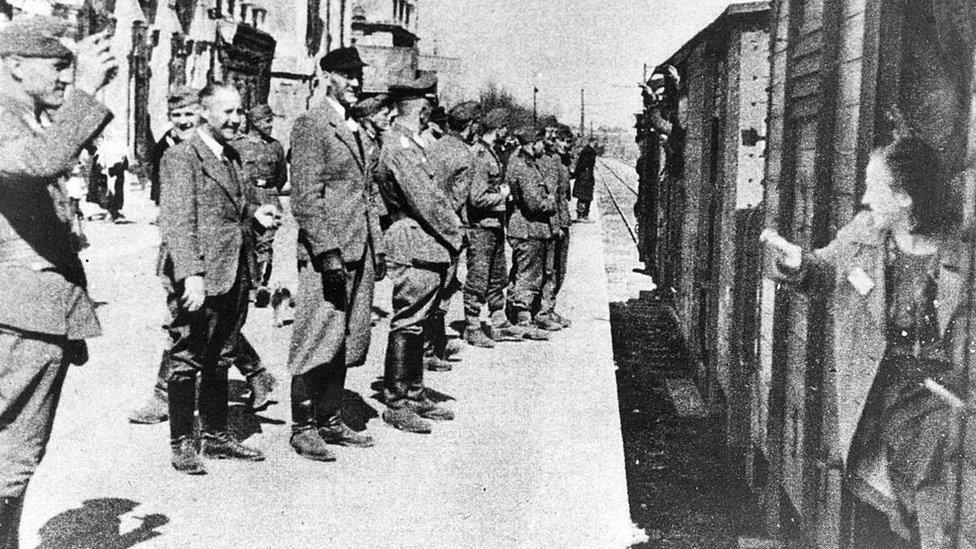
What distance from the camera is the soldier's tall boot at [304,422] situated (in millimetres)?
5688

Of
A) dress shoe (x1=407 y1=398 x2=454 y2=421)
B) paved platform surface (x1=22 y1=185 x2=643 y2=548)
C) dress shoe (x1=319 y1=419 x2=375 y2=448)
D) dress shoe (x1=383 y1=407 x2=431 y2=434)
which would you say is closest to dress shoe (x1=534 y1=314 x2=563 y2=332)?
paved platform surface (x1=22 y1=185 x2=643 y2=548)

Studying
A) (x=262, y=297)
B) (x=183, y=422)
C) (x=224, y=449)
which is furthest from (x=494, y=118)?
(x=183, y=422)

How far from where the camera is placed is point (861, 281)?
3.36 metres

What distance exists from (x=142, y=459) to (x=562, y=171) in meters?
6.14

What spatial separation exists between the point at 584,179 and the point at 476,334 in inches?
611

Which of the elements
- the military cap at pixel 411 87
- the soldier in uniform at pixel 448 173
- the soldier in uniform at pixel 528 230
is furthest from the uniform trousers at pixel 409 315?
the soldier in uniform at pixel 528 230

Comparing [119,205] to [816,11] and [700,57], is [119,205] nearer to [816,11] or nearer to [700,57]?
[700,57]

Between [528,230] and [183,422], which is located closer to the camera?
[183,422]

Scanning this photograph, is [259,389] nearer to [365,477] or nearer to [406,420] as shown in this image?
[406,420]

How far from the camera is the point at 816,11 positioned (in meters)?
4.48

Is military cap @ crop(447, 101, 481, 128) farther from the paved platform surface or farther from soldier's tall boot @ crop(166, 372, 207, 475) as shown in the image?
soldier's tall boot @ crop(166, 372, 207, 475)

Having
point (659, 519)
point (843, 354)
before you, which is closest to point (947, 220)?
point (843, 354)

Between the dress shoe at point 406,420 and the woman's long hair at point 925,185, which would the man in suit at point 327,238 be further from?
the woman's long hair at point 925,185

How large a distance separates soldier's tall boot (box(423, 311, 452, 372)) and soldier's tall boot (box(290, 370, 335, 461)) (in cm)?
251
